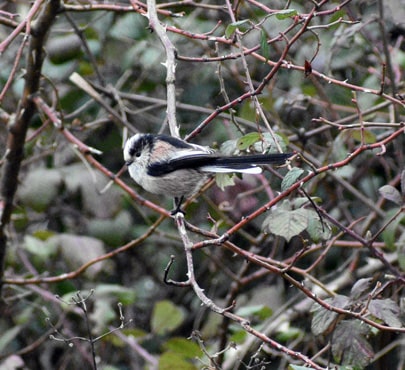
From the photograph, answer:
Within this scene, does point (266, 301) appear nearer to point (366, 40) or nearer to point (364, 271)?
point (364, 271)

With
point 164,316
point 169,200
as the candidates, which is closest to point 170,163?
point 164,316

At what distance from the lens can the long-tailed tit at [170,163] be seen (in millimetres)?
2941

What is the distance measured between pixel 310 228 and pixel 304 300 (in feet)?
5.64

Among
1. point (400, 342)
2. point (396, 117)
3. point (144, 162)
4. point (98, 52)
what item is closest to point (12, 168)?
point (144, 162)

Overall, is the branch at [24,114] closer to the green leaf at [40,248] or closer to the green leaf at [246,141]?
the green leaf at [40,248]

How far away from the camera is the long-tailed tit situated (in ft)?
9.65

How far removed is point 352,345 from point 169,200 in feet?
7.33

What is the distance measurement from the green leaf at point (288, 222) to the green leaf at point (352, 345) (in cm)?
41

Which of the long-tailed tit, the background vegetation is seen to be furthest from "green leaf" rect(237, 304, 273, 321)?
the long-tailed tit

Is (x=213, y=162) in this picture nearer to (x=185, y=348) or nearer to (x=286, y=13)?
(x=286, y=13)

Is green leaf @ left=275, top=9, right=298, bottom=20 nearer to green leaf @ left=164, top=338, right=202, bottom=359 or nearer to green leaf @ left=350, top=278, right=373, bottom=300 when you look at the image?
green leaf @ left=350, top=278, right=373, bottom=300

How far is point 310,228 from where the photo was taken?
8.52ft

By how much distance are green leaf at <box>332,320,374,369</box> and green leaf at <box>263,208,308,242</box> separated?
414 mm

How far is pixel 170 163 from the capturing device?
10.1 ft
